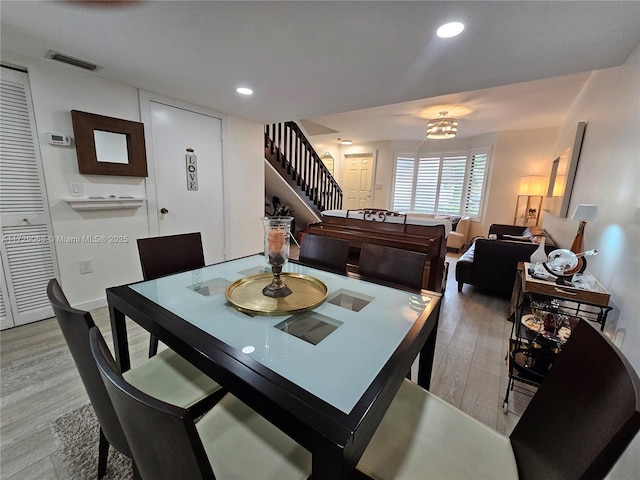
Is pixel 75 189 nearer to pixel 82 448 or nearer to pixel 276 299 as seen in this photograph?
pixel 82 448

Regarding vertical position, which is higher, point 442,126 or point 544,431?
point 442,126

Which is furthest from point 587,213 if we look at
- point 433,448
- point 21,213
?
point 21,213

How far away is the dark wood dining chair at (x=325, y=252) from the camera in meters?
1.91

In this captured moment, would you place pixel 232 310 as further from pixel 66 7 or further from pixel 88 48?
pixel 88 48

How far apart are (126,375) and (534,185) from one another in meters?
6.21

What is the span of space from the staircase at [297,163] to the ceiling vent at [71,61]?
2.34 meters

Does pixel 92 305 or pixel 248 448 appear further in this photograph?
pixel 92 305

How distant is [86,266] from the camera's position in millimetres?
2549

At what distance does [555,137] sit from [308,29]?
5445 millimetres

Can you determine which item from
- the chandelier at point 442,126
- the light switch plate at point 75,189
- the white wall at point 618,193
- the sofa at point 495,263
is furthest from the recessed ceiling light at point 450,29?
the light switch plate at point 75,189

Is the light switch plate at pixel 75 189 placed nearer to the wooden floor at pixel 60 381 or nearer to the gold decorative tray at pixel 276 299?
the wooden floor at pixel 60 381

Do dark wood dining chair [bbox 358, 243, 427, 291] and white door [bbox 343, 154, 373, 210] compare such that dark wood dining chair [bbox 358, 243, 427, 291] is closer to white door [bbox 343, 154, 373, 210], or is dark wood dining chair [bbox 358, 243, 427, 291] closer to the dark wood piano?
the dark wood piano

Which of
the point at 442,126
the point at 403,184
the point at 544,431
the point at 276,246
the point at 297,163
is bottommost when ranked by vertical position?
the point at 544,431

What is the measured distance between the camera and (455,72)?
6.81ft
